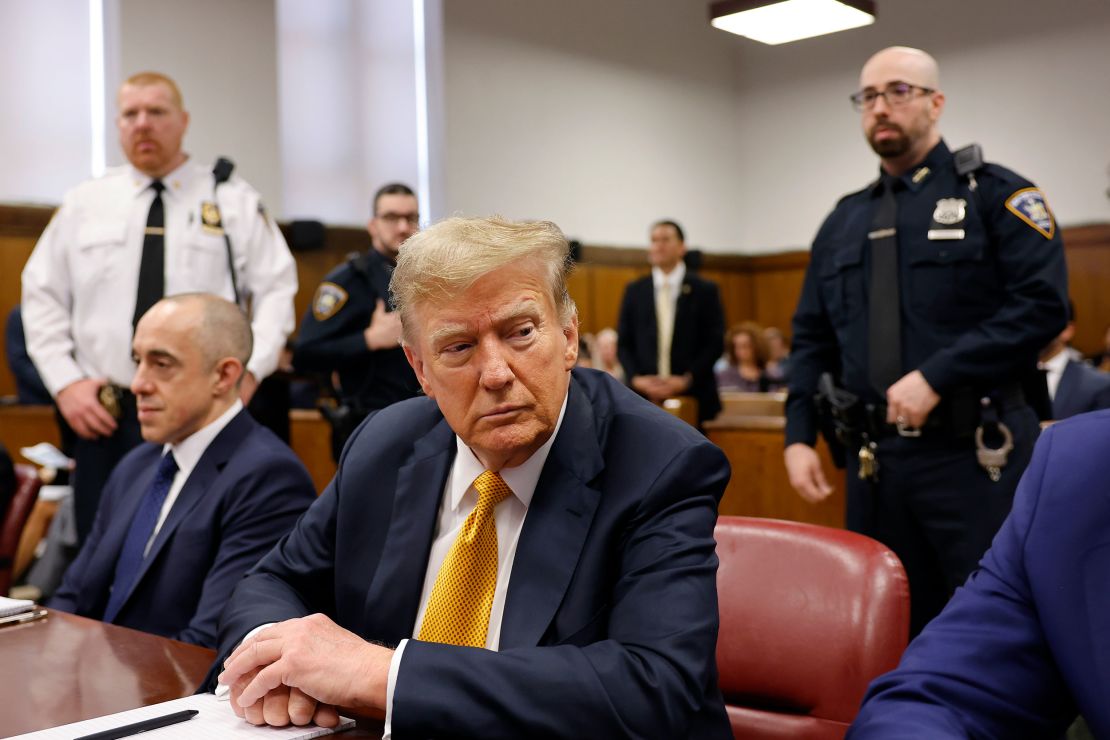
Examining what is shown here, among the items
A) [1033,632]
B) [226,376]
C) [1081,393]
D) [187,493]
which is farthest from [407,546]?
[1081,393]

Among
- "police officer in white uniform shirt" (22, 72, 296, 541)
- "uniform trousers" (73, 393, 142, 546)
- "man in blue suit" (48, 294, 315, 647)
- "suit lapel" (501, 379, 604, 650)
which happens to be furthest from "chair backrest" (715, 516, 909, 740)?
"uniform trousers" (73, 393, 142, 546)

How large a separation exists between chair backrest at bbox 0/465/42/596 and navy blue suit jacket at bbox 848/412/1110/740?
3.22 m

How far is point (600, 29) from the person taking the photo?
11383mm

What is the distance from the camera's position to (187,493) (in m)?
2.30

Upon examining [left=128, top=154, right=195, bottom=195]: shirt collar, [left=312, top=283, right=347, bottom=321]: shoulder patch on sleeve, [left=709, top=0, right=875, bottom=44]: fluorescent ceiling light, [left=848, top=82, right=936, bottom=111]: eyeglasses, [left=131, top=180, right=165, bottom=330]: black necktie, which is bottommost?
[left=312, top=283, right=347, bottom=321]: shoulder patch on sleeve

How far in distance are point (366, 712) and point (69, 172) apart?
7.27m

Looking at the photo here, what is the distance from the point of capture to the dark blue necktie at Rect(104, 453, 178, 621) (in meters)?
2.24

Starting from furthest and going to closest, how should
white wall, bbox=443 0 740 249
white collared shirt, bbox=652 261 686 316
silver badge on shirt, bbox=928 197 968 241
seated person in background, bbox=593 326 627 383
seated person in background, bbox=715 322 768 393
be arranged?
1. white wall, bbox=443 0 740 249
2. seated person in background, bbox=715 322 768 393
3. seated person in background, bbox=593 326 627 383
4. white collared shirt, bbox=652 261 686 316
5. silver badge on shirt, bbox=928 197 968 241

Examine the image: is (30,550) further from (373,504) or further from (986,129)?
(986,129)

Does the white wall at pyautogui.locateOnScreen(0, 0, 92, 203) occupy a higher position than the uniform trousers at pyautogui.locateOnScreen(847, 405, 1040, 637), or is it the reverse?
the white wall at pyautogui.locateOnScreen(0, 0, 92, 203)

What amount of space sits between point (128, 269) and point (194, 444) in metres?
1.08

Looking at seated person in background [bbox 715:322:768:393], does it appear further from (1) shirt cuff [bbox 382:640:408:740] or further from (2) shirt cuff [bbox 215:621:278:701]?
(1) shirt cuff [bbox 382:640:408:740]

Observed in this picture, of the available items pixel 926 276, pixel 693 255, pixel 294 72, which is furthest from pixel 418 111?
pixel 926 276

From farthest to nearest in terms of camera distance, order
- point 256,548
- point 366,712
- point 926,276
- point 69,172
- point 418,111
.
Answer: point 418,111 < point 69,172 < point 926,276 < point 256,548 < point 366,712
